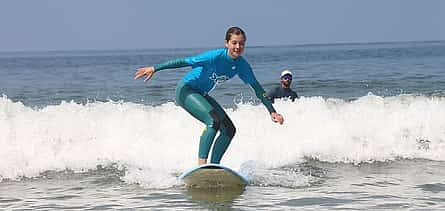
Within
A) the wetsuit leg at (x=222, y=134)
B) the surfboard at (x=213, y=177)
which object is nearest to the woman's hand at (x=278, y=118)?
the wetsuit leg at (x=222, y=134)

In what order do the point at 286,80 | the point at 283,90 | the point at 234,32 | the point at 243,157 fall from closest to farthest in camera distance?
the point at 234,32, the point at 243,157, the point at 286,80, the point at 283,90

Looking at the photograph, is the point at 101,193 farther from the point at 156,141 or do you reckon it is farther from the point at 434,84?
the point at 434,84

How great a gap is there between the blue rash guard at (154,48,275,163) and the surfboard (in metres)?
0.22

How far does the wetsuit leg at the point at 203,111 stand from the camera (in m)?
8.02

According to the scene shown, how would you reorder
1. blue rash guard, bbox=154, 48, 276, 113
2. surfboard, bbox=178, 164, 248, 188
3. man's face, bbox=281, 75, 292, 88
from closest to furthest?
blue rash guard, bbox=154, 48, 276, 113 → surfboard, bbox=178, 164, 248, 188 → man's face, bbox=281, 75, 292, 88

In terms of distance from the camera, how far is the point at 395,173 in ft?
30.9

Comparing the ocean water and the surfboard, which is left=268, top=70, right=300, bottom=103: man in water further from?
the surfboard

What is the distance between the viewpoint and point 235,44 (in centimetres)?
782

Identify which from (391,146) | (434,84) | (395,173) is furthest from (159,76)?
(395,173)

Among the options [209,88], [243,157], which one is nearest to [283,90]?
[243,157]

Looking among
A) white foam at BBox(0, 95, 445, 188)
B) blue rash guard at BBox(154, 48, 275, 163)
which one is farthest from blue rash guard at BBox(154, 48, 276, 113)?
white foam at BBox(0, 95, 445, 188)

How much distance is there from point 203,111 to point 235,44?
85cm

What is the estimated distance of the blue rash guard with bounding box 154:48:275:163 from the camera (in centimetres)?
797

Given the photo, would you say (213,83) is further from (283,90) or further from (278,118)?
(283,90)
